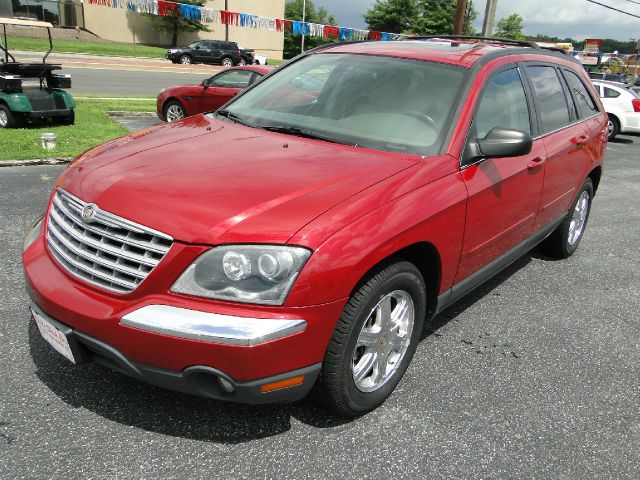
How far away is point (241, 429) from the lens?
8.27 ft

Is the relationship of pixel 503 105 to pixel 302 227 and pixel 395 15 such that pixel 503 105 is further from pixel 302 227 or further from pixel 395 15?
pixel 395 15

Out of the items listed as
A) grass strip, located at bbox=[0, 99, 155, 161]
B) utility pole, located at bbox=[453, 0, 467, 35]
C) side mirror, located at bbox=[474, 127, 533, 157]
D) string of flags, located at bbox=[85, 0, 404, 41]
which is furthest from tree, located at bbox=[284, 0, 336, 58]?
side mirror, located at bbox=[474, 127, 533, 157]

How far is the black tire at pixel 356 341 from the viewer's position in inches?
90.8

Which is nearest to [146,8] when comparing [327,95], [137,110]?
[137,110]

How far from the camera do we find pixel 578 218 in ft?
16.9

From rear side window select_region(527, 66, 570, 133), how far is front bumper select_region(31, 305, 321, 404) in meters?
2.69

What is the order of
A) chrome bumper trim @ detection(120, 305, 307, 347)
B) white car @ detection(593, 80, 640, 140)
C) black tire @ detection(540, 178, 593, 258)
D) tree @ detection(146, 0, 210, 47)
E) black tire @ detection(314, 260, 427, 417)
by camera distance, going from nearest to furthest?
1. chrome bumper trim @ detection(120, 305, 307, 347)
2. black tire @ detection(314, 260, 427, 417)
3. black tire @ detection(540, 178, 593, 258)
4. white car @ detection(593, 80, 640, 140)
5. tree @ detection(146, 0, 210, 47)

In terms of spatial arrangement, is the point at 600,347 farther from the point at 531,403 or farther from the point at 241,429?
the point at 241,429

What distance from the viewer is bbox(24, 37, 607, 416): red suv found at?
2.10 metres

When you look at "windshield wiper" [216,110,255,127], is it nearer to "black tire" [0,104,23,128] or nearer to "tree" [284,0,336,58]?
"black tire" [0,104,23,128]

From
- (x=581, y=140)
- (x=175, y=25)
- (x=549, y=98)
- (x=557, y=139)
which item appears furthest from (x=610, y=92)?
(x=175, y=25)

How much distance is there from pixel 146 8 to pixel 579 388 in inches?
1417

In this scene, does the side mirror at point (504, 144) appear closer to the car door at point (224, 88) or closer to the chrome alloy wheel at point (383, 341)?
the chrome alloy wheel at point (383, 341)

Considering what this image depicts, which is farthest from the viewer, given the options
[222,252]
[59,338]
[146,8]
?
[146,8]
